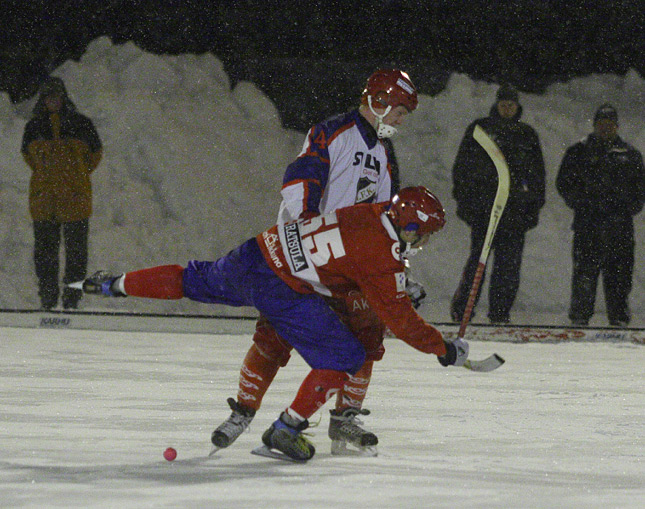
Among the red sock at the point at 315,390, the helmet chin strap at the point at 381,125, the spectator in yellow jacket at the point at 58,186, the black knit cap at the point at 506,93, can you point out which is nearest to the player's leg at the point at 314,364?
the red sock at the point at 315,390

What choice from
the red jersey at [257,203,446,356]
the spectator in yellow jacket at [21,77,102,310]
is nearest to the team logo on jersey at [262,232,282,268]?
A: the red jersey at [257,203,446,356]

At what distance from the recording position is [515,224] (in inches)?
365

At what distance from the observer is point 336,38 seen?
32.4 ft

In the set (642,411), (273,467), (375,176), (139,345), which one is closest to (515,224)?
(139,345)

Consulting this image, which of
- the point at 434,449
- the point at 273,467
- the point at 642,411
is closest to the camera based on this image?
the point at 273,467

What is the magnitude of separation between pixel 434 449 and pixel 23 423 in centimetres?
157

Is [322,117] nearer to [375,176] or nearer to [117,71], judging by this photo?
[117,71]

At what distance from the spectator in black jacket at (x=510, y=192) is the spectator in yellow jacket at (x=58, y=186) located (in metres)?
2.85

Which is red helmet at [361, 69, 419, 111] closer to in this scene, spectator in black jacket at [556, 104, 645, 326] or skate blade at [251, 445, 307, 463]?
skate blade at [251, 445, 307, 463]

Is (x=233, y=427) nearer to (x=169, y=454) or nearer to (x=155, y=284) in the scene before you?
(x=169, y=454)

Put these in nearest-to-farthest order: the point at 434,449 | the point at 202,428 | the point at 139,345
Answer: the point at 434,449 → the point at 202,428 → the point at 139,345

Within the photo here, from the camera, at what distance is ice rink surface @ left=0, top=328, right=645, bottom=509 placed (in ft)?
11.5

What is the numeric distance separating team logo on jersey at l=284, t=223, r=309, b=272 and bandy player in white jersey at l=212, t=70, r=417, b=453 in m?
0.16

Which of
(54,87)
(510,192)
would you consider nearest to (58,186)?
(54,87)
